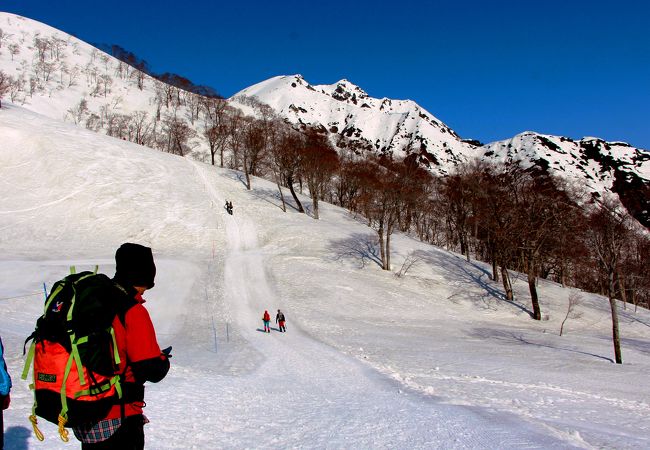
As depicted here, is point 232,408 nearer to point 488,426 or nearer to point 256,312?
point 488,426

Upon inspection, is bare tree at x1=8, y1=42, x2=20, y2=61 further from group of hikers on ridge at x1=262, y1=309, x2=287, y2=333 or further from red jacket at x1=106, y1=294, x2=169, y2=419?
red jacket at x1=106, y1=294, x2=169, y2=419

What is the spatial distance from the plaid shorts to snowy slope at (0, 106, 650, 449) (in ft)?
12.3

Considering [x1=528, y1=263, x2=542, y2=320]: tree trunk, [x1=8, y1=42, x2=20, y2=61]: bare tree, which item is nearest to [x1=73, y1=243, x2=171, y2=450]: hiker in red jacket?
[x1=528, y1=263, x2=542, y2=320]: tree trunk

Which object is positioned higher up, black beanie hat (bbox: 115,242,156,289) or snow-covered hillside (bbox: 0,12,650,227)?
snow-covered hillside (bbox: 0,12,650,227)

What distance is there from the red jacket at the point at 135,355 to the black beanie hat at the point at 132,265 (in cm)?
31

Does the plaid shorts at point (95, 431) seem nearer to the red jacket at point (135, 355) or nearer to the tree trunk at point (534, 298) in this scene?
the red jacket at point (135, 355)

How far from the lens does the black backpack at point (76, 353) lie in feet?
9.34

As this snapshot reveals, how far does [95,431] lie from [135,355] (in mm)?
631

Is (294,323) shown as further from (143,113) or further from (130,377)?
(143,113)

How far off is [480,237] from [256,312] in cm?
4376

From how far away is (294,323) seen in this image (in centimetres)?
2620

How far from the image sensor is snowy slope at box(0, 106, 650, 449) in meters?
8.20

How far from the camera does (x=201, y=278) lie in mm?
33062

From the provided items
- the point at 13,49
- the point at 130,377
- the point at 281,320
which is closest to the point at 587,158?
the point at 281,320
